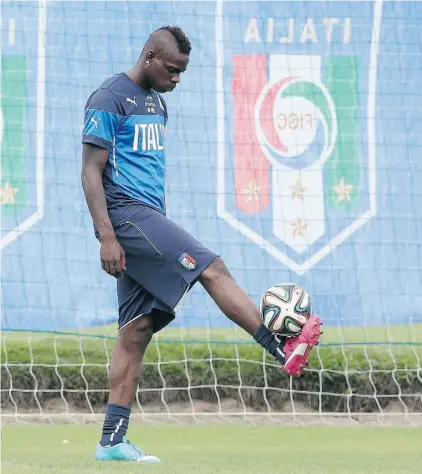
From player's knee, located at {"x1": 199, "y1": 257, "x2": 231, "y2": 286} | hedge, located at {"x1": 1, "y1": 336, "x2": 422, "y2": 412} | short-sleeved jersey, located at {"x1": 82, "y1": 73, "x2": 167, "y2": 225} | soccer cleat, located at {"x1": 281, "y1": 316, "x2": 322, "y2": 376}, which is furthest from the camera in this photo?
hedge, located at {"x1": 1, "y1": 336, "x2": 422, "y2": 412}

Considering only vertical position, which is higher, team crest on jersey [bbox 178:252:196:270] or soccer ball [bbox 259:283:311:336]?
team crest on jersey [bbox 178:252:196:270]

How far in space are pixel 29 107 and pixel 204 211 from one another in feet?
5.14

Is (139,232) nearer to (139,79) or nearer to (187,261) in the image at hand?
(187,261)

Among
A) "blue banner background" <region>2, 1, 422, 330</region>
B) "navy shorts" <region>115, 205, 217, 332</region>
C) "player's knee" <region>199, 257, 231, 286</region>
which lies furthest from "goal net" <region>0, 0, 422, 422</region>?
"player's knee" <region>199, 257, 231, 286</region>

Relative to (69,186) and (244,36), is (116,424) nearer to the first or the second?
(69,186)

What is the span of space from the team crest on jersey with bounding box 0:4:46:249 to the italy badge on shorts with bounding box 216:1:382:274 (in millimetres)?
1383

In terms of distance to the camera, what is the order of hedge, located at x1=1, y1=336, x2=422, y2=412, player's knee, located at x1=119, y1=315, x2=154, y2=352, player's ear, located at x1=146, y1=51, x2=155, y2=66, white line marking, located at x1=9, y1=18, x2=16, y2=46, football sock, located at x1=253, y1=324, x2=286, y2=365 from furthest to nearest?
white line marking, located at x1=9, y1=18, x2=16, y2=46, hedge, located at x1=1, y1=336, x2=422, y2=412, player's knee, located at x1=119, y1=315, x2=154, y2=352, player's ear, located at x1=146, y1=51, x2=155, y2=66, football sock, located at x1=253, y1=324, x2=286, y2=365

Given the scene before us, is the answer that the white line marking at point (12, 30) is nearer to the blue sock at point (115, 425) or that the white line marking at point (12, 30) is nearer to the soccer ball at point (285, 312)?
the blue sock at point (115, 425)

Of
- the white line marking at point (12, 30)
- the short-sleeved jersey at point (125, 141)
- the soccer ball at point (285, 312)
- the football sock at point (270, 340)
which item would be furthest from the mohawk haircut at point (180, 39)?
the white line marking at point (12, 30)

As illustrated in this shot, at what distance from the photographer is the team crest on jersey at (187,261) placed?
229 inches

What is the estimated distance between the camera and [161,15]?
33.5 feet

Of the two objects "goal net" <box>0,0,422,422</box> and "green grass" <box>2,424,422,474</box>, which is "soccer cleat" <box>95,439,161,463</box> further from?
"goal net" <box>0,0,422,422</box>

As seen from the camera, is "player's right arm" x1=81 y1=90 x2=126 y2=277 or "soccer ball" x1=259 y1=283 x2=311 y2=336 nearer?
"soccer ball" x1=259 y1=283 x2=311 y2=336

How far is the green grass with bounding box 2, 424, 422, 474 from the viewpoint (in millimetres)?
5730
